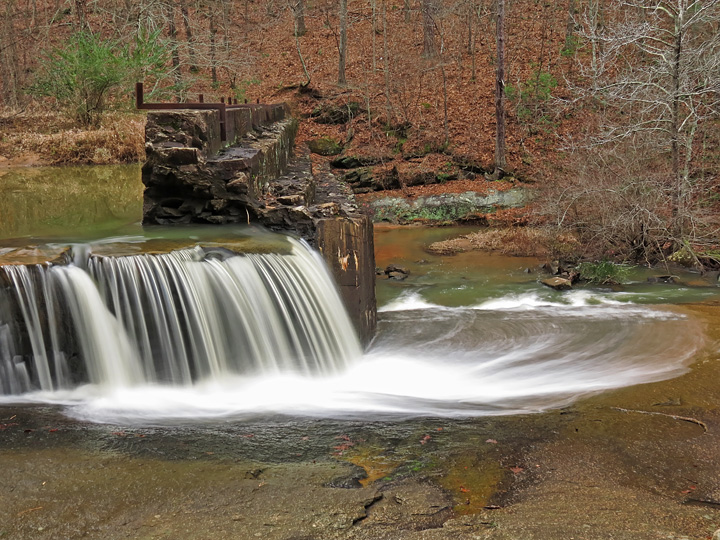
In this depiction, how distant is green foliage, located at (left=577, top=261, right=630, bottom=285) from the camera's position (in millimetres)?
11695

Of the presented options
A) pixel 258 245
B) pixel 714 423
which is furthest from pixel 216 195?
pixel 714 423

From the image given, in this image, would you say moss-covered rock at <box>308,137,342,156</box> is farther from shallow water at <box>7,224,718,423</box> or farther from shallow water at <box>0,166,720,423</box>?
shallow water at <box>7,224,718,423</box>

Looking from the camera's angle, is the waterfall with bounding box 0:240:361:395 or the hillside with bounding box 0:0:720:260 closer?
the waterfall with bounding box 0:240:361:395

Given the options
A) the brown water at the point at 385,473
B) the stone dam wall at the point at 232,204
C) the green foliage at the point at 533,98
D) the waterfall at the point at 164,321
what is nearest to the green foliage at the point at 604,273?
the stone dam wall at the point at 232,204

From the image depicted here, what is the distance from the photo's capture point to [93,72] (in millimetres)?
19844

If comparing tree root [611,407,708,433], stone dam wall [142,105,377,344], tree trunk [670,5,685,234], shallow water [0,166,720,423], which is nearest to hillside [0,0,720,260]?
tree trunk [670,5,685,234]

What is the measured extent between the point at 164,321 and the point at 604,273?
26.3 feet

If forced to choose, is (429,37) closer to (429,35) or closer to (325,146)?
(429,35)

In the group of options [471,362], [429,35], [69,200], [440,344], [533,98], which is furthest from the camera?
[429,35]

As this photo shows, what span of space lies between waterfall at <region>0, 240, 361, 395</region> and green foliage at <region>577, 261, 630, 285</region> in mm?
5711

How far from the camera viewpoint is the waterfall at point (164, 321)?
6043 millimetres

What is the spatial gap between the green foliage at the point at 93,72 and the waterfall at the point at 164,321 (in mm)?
14498

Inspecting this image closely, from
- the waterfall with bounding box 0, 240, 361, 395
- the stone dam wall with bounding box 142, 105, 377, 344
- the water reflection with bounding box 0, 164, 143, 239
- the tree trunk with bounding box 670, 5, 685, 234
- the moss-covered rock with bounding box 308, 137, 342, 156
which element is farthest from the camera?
the moss-covered rock with bounding box 308, 137, 342, 156

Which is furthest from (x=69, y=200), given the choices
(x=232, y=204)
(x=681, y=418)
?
(x=681, y=418)
